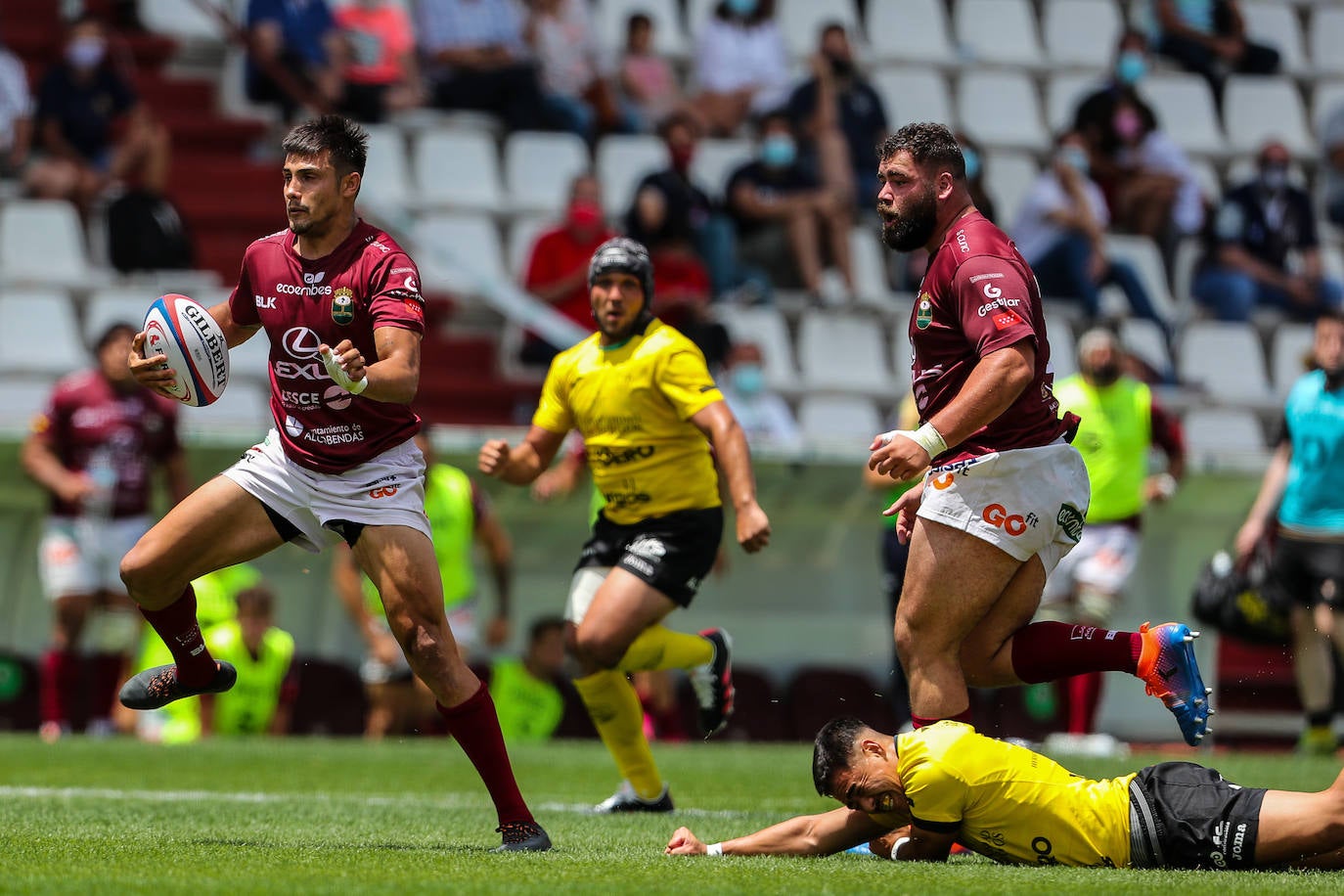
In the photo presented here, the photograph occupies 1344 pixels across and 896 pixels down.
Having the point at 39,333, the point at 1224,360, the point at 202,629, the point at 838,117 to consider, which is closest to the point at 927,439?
the point at 202,629

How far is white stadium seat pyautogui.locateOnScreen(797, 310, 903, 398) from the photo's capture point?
1633cm

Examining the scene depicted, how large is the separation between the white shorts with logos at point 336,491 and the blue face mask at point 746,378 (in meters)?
7.78

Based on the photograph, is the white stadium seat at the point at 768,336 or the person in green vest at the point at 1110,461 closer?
the person in green vest at the point at 1110,461

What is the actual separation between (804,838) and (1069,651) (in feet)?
3.51

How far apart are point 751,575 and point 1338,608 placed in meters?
3.98

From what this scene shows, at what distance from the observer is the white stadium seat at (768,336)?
15.8 meters

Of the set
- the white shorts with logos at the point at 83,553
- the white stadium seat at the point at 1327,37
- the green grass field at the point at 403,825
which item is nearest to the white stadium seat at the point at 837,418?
the green grass field at the point at 403,825

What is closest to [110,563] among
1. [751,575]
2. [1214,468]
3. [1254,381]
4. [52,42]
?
[751,575]

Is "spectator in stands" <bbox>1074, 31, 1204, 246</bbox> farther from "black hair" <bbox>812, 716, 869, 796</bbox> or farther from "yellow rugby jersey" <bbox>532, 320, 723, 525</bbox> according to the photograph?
"black hair" <bbox>812, 716, 869, 796</bbox>

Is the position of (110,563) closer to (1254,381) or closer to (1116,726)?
(1116,726)

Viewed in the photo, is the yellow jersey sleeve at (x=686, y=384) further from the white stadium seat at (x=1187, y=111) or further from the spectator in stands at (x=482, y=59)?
the white stadium seat at (x=1187, y=111)

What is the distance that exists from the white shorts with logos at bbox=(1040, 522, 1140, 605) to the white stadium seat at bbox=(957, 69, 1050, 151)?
7.46 meters

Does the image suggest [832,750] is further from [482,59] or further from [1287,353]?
[1287,353]

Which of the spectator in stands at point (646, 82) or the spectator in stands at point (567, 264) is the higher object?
the spectator in stands at point (646, 82)
